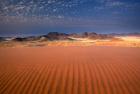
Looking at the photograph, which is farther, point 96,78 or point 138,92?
point 96,78

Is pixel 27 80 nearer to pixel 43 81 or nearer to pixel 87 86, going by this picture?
pixel 43 81

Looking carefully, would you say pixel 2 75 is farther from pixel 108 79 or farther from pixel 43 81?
pixel 108 79

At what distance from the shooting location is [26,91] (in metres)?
5.45

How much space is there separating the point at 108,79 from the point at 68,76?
1.57 meters

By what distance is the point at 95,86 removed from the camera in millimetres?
5797

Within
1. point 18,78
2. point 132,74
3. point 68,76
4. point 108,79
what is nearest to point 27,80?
point 18,78

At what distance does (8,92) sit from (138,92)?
13.0 ft

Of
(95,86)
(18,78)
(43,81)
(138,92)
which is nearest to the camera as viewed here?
A: (138,92)

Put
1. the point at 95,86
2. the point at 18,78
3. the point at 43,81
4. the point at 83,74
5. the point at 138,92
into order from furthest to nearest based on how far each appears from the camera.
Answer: the point at 83,74 → the point at 18,78 → the point at 43,81 → the point at 95,86 → the point at 138,92

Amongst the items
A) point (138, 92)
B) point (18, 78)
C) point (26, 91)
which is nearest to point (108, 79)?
point (138, 92)

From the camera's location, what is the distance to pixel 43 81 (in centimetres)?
639

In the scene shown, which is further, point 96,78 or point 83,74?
point 83,74

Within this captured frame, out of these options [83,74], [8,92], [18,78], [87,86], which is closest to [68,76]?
[83,74]

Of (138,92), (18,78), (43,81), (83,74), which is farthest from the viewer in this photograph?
(83,74)
